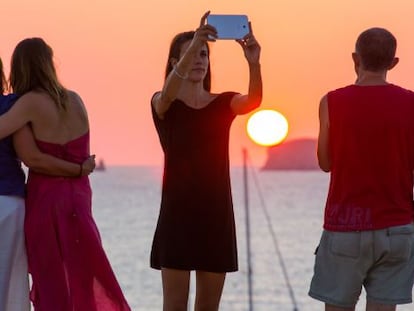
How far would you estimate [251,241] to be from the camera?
5269 cm

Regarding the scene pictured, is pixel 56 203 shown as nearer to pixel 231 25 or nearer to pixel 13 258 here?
pixel 13 258

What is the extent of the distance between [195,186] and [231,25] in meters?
0.80

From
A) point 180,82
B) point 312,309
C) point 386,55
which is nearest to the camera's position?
point 386,55

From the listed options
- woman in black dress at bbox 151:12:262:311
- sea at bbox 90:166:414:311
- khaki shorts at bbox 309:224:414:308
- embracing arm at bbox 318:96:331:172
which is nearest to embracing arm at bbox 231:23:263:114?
woman in black dress at bbox 151:12:262:311

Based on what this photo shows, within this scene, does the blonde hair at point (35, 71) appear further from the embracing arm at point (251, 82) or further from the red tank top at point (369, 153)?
the red tank top at point (369, 153)

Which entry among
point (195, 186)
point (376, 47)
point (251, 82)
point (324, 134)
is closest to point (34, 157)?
point (195, 186)

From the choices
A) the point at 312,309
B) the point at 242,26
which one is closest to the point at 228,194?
the point at 242,26

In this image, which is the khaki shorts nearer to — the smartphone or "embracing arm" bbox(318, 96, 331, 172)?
"embracing arm" bbox(318, 96, 331, 172)

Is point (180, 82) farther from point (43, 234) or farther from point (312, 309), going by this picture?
point (312, 309)

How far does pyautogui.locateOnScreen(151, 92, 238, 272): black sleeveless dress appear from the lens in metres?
6.16

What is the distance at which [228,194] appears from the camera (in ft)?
20.4

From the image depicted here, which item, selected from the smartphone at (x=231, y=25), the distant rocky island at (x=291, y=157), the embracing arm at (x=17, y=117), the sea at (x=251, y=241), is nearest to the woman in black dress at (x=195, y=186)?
the smartphone at (x=231, y=25)

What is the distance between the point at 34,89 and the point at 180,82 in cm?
71

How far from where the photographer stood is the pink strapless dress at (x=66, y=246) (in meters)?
6.22
